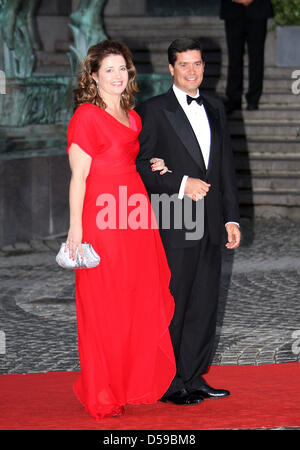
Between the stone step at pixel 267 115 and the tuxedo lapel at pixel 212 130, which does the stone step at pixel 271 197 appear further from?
the tuxedo lapel at pixel 212 130

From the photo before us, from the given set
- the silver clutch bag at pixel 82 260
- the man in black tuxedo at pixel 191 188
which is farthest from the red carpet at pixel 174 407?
the silver clutch bag at pixel 82 260

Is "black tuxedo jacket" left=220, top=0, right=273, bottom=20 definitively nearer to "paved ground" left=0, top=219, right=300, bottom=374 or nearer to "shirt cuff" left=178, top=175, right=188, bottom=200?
"paved ground" left=0, top=219, right=300, bottom=374

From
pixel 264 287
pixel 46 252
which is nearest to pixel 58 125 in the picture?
pixel 46 252

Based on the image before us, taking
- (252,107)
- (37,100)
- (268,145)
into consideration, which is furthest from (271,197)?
(37,100)

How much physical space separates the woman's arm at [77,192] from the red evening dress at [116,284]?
0.16ft

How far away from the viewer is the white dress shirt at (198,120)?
6023 mm

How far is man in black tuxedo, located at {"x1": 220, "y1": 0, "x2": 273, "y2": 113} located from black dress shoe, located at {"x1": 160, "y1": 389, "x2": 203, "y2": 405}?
10.9 m

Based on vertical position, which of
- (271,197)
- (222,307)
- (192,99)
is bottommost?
(222,307)

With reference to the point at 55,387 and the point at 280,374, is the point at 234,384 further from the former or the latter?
the point at 55,387

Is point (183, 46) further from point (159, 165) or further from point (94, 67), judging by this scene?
point (159, 165)

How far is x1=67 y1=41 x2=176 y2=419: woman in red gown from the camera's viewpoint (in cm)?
568

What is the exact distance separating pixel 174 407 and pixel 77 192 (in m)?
1.29

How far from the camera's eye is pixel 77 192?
5590 millimetres

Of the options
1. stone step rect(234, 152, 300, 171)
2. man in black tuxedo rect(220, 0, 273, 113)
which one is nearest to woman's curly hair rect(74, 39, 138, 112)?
stone step rect(234, 152, 300, 171)
